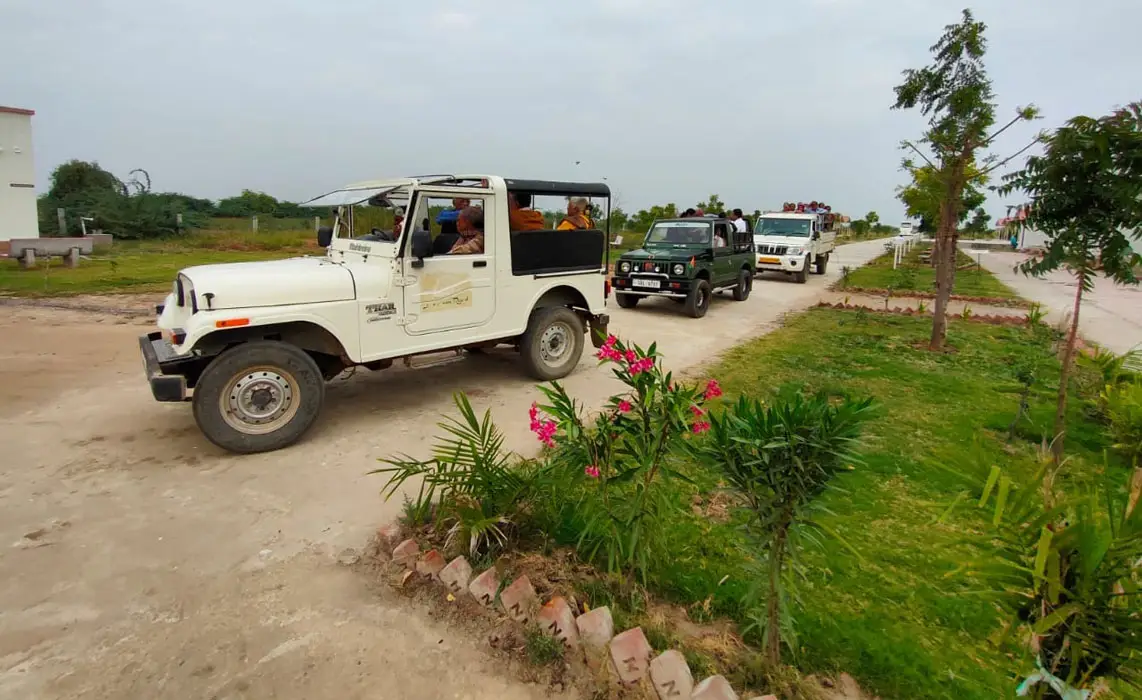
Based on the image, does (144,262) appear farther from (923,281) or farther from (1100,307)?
(1100,307)

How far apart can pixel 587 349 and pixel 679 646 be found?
6249 millimetres

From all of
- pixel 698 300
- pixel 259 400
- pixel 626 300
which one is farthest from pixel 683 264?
pixel 259 400

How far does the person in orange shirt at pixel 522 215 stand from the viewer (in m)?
6.22

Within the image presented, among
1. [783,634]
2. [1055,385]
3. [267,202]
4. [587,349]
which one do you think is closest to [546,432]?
[783,634]

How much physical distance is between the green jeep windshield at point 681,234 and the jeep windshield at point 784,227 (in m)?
8.34

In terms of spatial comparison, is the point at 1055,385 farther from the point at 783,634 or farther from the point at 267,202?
the point at 267,202

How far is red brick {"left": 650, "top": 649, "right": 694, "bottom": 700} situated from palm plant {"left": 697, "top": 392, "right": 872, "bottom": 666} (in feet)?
1.34

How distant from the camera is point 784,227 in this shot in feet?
64.4

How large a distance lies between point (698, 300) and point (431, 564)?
29.5 ft

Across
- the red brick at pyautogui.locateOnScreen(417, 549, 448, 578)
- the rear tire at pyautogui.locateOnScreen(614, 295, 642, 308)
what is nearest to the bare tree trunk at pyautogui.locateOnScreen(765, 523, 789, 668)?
the red brick at pyautogui.locateOnScreen(417, 549, 448, 578)

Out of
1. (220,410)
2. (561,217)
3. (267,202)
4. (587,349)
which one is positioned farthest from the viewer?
(267,202)

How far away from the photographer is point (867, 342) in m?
9.06

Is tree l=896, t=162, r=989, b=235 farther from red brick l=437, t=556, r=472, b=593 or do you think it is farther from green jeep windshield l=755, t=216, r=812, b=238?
green jeep windshield l=755, t=216, r=812, b=238

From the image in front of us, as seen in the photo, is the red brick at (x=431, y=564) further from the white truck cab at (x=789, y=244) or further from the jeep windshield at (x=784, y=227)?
the jeep windshield at (x=784, y=227)
